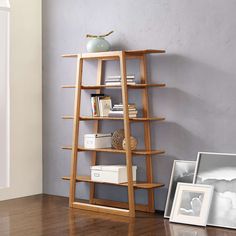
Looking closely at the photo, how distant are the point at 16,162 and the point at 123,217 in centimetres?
155

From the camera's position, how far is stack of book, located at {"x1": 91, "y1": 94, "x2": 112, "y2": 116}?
16.5ft

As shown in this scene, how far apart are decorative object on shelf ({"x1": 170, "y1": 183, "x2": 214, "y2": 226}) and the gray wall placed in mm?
352

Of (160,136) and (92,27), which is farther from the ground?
(92,27)

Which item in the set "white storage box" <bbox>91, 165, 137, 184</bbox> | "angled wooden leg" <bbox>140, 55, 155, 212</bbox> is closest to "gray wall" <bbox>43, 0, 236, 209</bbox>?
"angled wooden leg" <bbox>140, 55, 155, 212</bbox>

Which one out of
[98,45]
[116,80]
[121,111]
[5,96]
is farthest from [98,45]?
[5,96]

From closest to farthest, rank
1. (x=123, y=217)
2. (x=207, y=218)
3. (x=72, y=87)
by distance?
(x=207, y=218), (x=123, y=217), (x=72, y=87)

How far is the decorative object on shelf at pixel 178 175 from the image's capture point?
15.5 feet

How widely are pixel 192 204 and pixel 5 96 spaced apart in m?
2.33

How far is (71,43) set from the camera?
5598 millimetres

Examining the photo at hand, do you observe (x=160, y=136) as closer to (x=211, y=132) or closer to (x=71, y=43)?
(x=211, y=132)

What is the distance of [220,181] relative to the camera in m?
4.48

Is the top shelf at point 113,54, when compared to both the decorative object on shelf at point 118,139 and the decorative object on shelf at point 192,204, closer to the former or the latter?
the decorative object on shelf at point 118,139

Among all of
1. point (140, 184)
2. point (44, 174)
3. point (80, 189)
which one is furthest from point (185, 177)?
point (44, 174)

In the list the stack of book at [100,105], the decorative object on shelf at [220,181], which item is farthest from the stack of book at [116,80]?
the decorative object on shelf at [220,181]
